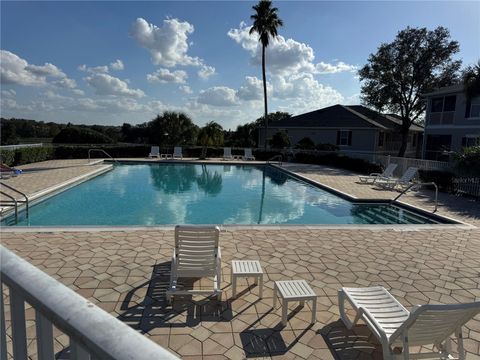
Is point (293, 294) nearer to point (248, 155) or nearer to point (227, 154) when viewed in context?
point (248, 155)

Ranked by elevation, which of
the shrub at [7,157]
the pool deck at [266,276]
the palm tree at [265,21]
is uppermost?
the palm tree at [265,21]

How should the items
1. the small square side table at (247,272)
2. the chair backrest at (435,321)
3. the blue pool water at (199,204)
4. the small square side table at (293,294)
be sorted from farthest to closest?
the blue pool water at (199,204) → the small square side table at (247,272) → the small square side table at (293,294) → the chair backrest at (435,321)

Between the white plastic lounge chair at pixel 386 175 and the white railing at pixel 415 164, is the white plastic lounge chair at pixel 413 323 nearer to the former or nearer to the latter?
the white railing at pixel 415 164

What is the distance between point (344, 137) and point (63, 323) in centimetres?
3281

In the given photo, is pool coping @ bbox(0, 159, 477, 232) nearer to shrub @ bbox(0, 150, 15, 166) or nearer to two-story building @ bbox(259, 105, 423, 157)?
shrub @ bbox(0, 150, 15, 166)

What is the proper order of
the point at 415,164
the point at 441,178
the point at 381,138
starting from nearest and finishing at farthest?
the point at 441,178 < the point at 415,164 < the point at 381,138

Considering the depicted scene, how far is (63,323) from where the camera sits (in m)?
0.98

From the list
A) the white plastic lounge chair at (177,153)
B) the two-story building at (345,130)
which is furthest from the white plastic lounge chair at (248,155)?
the two-story building at (345,130)

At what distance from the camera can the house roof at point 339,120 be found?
31.3 meters

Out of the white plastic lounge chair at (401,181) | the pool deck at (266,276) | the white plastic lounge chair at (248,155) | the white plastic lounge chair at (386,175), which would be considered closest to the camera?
the pool deck at (266,276)

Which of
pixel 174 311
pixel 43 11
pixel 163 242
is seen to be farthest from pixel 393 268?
pixel 43 11

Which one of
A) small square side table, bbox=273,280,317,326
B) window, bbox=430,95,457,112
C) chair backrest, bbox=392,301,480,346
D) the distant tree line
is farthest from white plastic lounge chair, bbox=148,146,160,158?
chair backrest, bbox=392,301,480,346

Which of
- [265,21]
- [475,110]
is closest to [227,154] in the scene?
[265,21]

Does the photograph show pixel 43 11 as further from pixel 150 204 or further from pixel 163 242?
pixel 163 242
